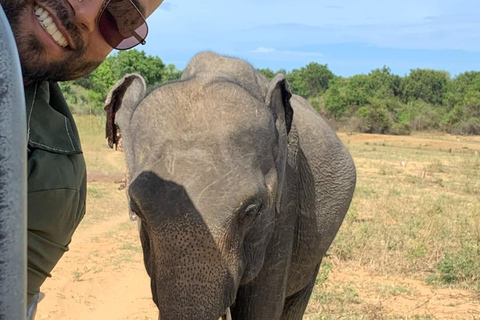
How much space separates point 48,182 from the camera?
1.24 meters

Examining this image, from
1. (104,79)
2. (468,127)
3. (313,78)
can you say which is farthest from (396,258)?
(313,78)

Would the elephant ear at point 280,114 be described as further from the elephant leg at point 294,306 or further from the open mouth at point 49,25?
the elephant leg at point 294,306

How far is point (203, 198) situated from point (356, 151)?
21491 mm

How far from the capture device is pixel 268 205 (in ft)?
8.25

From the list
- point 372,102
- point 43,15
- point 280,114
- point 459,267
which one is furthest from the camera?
point 372,102

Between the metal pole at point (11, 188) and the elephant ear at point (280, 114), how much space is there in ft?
6.78

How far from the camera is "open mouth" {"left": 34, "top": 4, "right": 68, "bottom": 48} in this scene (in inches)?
47.3

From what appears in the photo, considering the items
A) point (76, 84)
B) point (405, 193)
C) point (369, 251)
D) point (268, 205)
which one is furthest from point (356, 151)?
point (268, 205)

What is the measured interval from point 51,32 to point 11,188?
0.71 meters

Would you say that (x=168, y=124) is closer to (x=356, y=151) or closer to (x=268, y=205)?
(x=268, y=205)

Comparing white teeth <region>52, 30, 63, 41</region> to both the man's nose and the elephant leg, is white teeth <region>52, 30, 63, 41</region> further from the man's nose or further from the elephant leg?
the elephant leg

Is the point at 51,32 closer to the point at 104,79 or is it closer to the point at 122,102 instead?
the point at 122,102

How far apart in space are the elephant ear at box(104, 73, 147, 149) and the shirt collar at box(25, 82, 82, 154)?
129 cm

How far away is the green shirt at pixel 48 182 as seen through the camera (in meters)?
1.23
